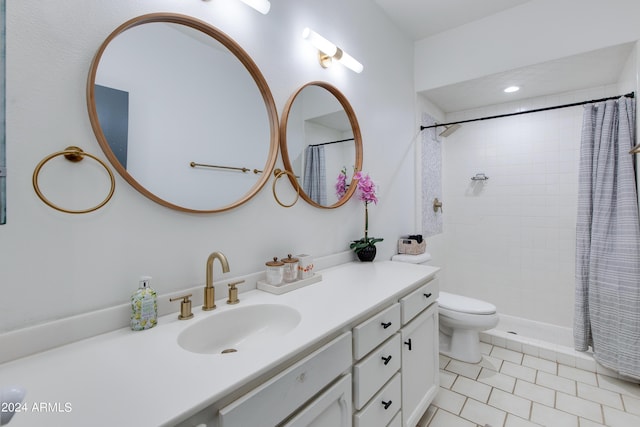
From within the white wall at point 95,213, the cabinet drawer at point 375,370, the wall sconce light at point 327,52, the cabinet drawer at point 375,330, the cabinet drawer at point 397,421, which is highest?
the wall sconce light at point 327,52

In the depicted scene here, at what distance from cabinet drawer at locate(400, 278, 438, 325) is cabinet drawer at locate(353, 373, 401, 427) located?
269 mm

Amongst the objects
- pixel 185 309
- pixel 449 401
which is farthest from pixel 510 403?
pixel 185 309

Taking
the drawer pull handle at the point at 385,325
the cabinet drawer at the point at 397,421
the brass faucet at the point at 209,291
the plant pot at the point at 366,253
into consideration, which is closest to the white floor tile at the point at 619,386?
the cabinet drawer at the point at 397,421

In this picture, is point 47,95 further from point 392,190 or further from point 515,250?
point 515,250

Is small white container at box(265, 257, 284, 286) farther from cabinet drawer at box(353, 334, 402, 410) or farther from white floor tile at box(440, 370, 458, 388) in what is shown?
white floor tile at box(440, 370, 458, 388)

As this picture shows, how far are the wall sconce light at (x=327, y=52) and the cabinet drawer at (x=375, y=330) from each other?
135 cm

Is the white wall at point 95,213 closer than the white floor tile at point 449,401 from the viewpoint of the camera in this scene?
Yes

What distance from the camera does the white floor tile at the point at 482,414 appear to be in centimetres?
162

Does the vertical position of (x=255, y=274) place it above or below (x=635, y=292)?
above

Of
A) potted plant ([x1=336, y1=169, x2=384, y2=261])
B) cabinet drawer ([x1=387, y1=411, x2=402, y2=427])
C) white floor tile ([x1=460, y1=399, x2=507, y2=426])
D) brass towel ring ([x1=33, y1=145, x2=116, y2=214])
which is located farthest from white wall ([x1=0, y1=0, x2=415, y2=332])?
white floor tile ([x1=460, y1=399, x2=507, y2=426])

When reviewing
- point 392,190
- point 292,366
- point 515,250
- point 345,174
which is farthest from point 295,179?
point 515,250

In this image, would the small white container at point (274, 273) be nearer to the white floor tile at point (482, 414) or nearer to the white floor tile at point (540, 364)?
the white floor tile at point (482, 414)

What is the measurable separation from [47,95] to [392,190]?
2031mm

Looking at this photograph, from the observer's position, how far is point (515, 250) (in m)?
2.94
